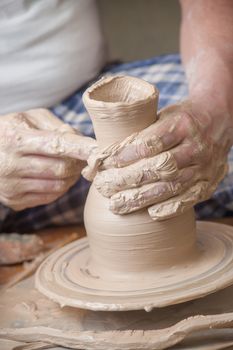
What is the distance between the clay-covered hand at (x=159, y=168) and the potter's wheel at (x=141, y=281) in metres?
0.14

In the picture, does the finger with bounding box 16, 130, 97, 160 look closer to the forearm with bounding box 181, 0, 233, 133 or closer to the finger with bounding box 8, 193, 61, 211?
the finger with bounding box 8, 193, 61, 211

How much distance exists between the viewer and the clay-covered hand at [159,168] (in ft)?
5.32

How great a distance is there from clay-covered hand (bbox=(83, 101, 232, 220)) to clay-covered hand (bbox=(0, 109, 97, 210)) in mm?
100

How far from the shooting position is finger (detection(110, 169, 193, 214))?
163cm

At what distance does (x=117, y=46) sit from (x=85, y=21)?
1562 mm

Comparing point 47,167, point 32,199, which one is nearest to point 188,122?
point 47,167

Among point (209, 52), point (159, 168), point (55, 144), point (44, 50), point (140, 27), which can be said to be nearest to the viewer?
point (159, 168)

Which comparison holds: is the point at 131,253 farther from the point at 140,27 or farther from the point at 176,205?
the point at 140,27

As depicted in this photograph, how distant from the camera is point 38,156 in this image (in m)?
1.83

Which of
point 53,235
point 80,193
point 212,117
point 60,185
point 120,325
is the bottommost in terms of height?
point 53,235

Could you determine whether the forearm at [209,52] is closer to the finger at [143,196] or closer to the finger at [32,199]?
the finger at [143,196]

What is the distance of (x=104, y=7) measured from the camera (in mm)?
4055

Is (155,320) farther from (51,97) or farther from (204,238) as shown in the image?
(51,97)

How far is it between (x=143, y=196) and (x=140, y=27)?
100 inches
